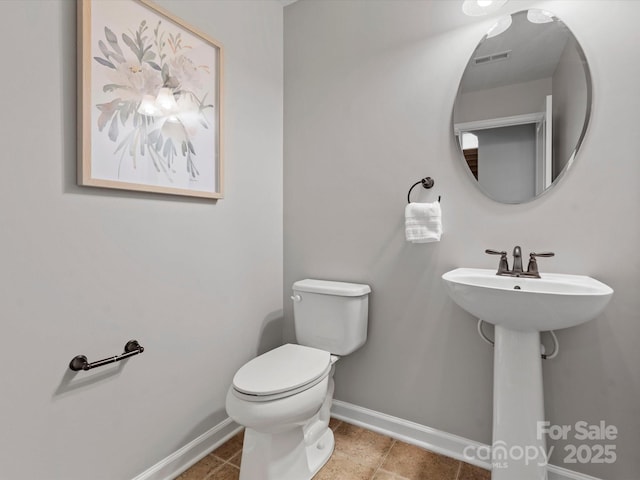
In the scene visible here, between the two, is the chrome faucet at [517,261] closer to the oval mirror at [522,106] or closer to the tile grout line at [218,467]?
the oval mirror at [522,106]

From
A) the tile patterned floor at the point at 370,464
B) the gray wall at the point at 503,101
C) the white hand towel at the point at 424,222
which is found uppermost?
the gray wall at the point at 503,101

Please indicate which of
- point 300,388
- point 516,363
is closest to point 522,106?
point 516,363

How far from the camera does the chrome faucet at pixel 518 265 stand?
1.38m

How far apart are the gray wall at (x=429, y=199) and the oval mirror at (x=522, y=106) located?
46mm

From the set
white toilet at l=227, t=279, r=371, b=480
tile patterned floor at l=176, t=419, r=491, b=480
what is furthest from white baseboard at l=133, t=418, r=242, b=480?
white toilet at l=227, t=279, r=371, b=480

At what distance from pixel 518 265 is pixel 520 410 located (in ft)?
1.81

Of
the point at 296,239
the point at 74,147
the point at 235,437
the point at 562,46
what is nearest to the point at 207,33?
the point at 74,147

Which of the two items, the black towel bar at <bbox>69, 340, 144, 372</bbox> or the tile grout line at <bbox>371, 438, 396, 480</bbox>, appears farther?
the tile grout line at <bbox>371, 438, 396, 480</bbox>

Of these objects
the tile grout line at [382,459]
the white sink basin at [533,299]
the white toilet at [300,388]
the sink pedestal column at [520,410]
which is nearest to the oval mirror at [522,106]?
the white sink basin at [533,299]

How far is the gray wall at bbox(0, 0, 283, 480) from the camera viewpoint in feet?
3.51

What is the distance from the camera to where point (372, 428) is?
1875mm

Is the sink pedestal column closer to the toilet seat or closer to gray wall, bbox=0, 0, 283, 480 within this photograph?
the toilet seat

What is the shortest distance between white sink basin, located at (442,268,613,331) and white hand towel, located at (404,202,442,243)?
0.27m

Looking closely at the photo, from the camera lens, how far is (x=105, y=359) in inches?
49.6
